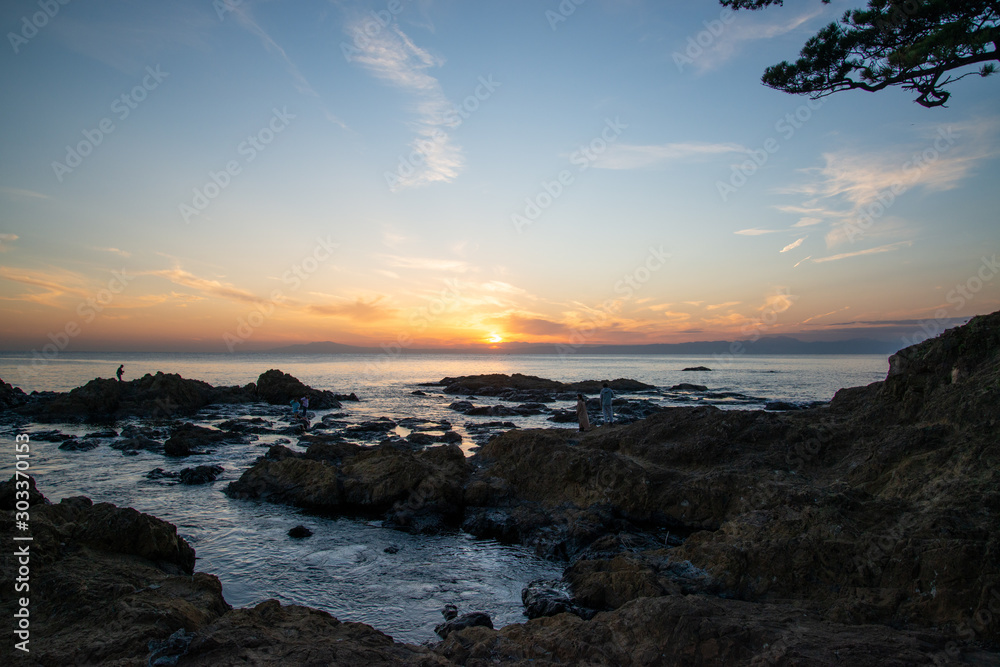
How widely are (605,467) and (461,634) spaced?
7.28 m

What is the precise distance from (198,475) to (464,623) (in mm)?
13855

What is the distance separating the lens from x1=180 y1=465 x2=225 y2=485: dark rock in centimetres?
1672

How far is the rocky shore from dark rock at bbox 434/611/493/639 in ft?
0.29

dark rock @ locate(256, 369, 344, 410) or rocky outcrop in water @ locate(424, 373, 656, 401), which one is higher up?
dark rock @ locate(256, 369, 344, 410)

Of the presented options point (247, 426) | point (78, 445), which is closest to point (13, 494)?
point (78, 445)

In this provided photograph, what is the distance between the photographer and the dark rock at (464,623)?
718cm

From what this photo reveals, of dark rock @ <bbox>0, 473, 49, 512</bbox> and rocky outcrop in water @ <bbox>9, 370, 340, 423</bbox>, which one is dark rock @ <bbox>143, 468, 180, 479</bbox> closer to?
dark rock @ <bbox>0, 473, 49, 512</bbox>

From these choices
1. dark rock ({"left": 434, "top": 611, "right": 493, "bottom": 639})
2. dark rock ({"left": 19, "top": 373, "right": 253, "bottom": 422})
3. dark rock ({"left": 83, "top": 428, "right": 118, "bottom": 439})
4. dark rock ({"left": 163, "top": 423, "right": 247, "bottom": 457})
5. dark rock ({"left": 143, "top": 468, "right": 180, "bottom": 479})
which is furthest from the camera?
dark rock ({"left": 19, "top": 373, "right": 253, "bottom": 422})

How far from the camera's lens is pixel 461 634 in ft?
20.2

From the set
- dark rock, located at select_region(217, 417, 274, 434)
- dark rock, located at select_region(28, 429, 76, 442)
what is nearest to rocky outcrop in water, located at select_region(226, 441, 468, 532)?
dark rock, located at select_region(217, 417, 274, 434)

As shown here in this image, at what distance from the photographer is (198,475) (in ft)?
55.3

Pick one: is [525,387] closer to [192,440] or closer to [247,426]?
[247,426]

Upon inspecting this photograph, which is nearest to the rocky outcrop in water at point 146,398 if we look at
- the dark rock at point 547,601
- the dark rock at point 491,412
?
the dark rock at point 491,412

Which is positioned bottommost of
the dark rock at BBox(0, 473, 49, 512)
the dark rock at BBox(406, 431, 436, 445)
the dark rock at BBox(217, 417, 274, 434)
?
the dark rock at BBox(406, 431, 436, 445)
